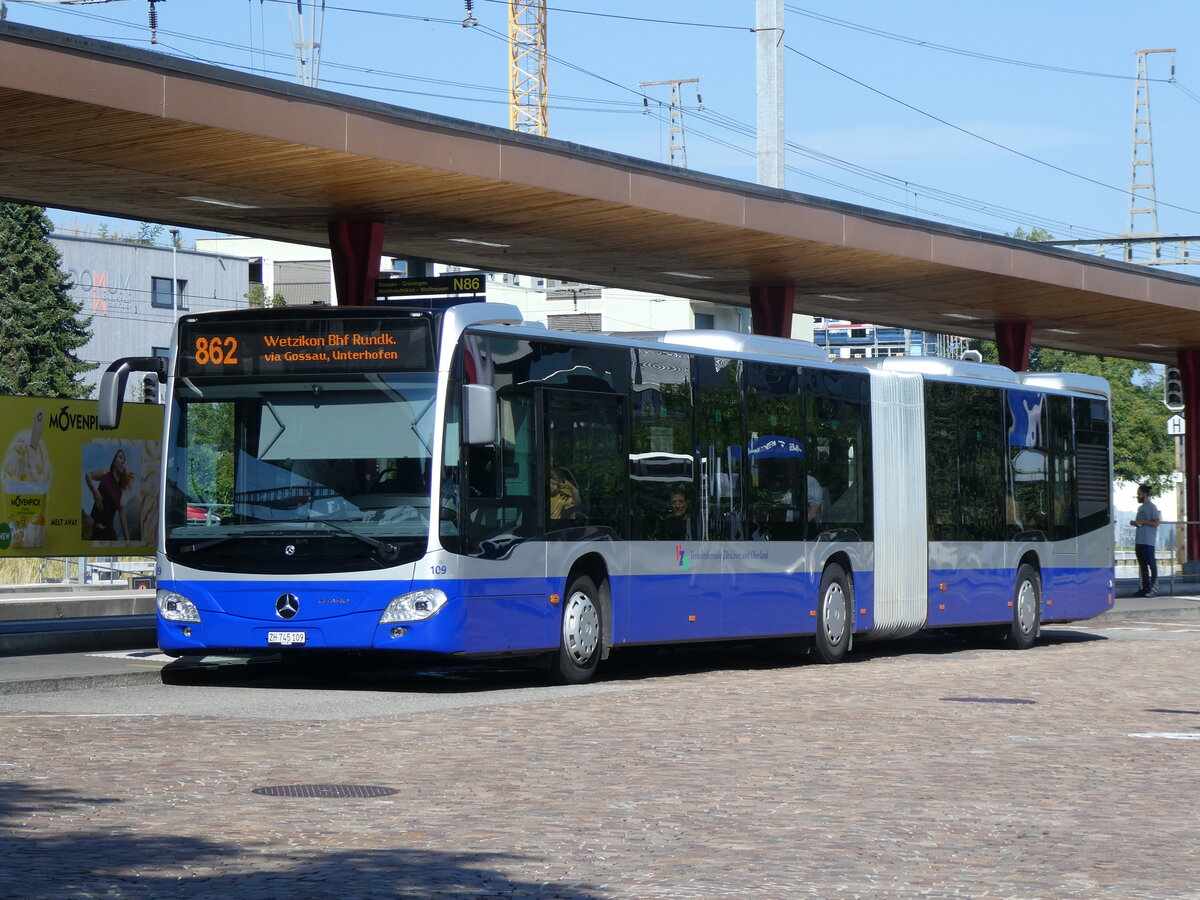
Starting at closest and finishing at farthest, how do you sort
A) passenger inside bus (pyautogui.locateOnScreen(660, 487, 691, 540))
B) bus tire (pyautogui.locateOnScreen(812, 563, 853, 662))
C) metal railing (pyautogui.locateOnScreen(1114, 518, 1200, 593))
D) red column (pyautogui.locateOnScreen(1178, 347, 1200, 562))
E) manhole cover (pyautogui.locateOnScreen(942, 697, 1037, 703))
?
manhole cover (pyautogui.locateOnScreen(942, 697, 1037, 703))
passenger inside bus (pyautogui.locateOnScreen(660, 487, 691, 540))
bus tire (pyautogui.locateOnScreen(812, 563, 853, 662))
metal railing (pyautogui.locateOnScreen(1114, 518, 1200, 593))
red column (pyautogui.locateOnScreen(1178, 347, 1200, 562))

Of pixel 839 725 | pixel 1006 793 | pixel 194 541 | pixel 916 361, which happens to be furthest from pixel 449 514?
pixel 916 361

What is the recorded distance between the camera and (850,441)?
69.1 ft

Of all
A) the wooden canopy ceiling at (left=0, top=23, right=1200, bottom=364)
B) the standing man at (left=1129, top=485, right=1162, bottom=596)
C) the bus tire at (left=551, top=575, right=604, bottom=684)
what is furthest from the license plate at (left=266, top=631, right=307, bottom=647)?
the standing man at (left=1129, top=485, right=1162, bottom=596)

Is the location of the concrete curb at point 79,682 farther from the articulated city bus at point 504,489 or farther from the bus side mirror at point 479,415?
the bus side mirror at point 479,415

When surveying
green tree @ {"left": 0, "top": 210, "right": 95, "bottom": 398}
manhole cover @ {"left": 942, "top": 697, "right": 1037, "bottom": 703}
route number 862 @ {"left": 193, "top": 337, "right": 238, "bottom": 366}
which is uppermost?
green tree @ {"left": 0, "top": 210, "right": 95, "bottom": 398}

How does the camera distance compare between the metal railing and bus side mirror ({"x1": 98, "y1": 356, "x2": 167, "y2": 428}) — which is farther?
the metal railing

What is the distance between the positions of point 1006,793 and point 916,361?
43.8 ft

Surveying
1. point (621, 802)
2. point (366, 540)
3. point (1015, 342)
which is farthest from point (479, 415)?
point (1015, 342)

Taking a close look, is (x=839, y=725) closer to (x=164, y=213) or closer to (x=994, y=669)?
(x=994, y=669)

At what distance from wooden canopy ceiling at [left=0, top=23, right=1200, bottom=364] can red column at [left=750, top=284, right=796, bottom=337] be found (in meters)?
0.26

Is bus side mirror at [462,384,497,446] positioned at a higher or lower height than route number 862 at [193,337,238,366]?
lower

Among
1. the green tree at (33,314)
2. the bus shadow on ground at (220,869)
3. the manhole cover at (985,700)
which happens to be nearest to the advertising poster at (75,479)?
Result: the manhole cover at (985,700)

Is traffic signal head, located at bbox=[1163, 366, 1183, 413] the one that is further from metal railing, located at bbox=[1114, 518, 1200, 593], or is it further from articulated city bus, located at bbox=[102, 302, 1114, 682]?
articulated city bus, located at bbox=[102, 302, 1114, 682]

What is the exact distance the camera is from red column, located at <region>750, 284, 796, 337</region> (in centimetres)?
3012
